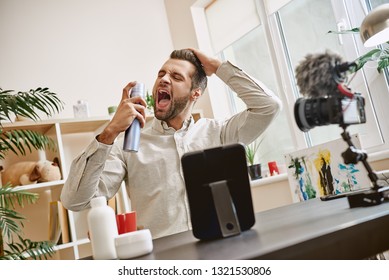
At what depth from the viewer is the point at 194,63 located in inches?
54.8

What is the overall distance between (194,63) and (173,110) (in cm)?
19

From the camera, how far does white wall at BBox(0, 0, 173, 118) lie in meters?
2.70

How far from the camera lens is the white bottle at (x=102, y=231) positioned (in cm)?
66

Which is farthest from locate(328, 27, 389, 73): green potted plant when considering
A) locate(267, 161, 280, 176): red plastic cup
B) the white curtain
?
the white curtain

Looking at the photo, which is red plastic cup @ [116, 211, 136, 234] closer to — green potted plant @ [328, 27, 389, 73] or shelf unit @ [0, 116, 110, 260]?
green potted plant @ [328, 27, 389, 73]

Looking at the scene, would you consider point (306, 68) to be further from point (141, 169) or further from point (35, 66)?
point (35, 66)

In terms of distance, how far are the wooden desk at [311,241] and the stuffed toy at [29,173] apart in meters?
1.86

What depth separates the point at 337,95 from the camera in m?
0.51

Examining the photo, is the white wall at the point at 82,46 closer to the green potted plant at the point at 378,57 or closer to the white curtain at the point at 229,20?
the white curtain at the point at 229,20

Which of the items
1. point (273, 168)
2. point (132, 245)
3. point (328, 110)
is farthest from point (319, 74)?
point (273, 168)

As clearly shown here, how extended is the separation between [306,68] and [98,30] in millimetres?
2745

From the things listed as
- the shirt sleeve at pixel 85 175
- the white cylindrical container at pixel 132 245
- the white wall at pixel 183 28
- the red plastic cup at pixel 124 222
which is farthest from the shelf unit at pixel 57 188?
the white cylindrical container at pixel 132 245

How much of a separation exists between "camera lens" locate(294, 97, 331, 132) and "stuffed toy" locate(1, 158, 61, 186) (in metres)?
2.03
